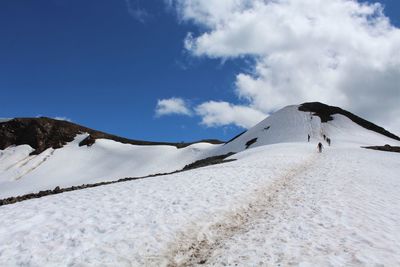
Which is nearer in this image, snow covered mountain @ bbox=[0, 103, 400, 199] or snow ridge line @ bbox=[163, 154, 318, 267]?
snow ridge line @ bbox=[163, 154, 318, 267]

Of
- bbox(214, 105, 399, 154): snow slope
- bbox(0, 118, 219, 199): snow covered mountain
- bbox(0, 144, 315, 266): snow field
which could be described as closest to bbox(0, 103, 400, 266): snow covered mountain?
bbox(0, 144, 315, 266): snow field

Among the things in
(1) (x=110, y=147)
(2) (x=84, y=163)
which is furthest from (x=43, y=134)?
(2) (x=84, y=163)

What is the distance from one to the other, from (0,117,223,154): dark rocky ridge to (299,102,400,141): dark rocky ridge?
3329 cm

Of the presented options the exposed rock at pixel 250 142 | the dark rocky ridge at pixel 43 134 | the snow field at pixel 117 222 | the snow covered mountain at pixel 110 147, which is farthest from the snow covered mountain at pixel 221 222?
the dark rocky ridge at pixel 43 134

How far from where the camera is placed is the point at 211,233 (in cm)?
1184

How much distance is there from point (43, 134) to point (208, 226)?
85.5 meters

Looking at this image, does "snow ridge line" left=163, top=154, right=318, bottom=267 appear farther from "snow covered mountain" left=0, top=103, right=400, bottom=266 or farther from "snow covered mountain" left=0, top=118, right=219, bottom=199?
"snow covered mountain" left=0, top=118, right=219, bottom=199

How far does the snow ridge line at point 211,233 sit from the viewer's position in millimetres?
9969

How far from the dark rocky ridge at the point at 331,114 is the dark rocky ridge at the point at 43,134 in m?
33.3

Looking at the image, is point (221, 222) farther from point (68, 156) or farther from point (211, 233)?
point (68, 156)

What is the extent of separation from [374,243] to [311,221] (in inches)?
106

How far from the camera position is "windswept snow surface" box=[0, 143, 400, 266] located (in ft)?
31.8

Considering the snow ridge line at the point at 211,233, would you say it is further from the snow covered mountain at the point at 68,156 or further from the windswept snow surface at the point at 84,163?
the windswept snow surface at the point at 84,163

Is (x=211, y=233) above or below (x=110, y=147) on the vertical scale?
below
